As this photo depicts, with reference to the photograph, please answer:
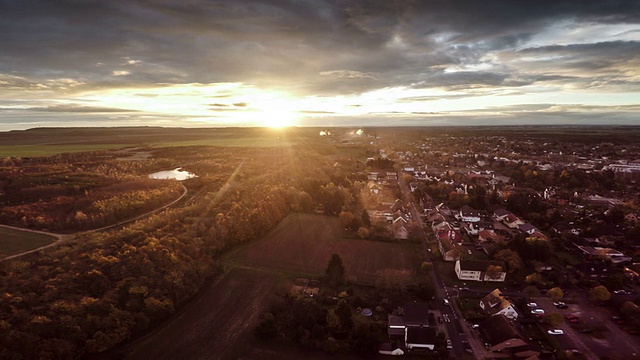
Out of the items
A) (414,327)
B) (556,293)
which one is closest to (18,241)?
(414,327)

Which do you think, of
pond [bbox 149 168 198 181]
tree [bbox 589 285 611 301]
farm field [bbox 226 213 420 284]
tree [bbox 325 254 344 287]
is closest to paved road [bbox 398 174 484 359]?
farm field [bbox 226 213 420 284]

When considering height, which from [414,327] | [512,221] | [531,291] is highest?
[512,221]

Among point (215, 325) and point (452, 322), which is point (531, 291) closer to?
point (452, 322)

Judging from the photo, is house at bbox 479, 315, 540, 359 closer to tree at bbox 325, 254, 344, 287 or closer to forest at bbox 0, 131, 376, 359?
tree at bbox 325, 254, 344, 287

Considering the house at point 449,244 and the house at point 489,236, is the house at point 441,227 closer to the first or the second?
the house at point 449,244

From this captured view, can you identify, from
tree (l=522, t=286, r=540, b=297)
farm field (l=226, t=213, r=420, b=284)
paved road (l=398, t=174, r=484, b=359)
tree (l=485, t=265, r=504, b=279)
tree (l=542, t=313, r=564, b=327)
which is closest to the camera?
paved road (l=398, t=174, r=484, b=359)
